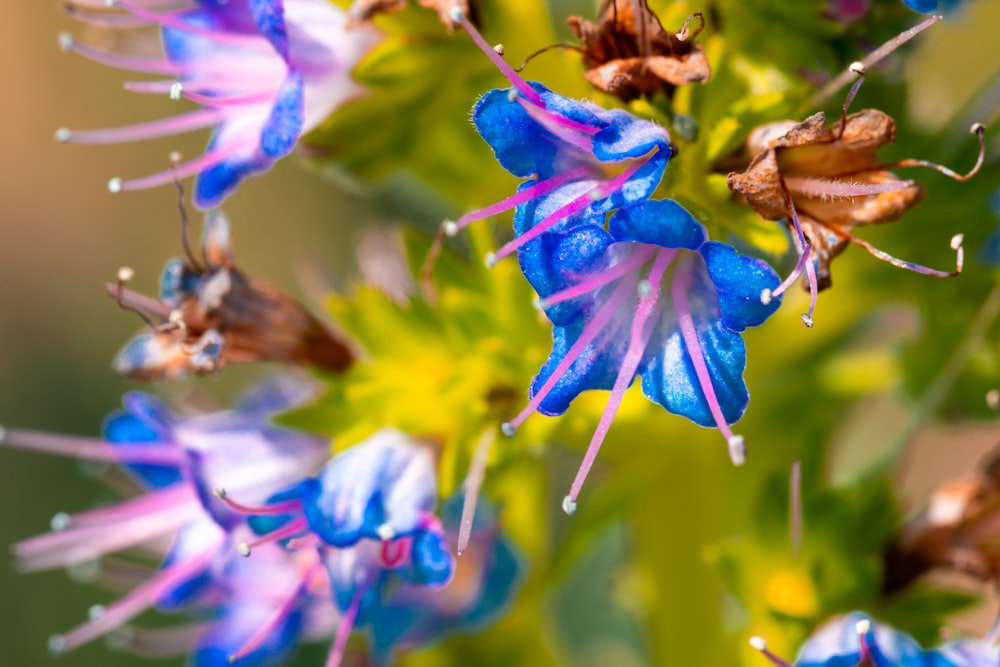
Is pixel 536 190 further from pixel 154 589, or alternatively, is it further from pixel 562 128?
pixel 154 589

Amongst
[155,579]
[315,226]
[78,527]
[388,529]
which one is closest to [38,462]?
[315,226]

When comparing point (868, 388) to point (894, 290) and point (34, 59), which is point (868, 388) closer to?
point (894, 290)

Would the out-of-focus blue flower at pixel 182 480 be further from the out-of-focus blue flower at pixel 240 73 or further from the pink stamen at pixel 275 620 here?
the out-of-focus blue flower at pixel 240 73

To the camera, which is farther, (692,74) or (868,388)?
(868,388)

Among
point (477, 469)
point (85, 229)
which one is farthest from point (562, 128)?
point (85, 229)

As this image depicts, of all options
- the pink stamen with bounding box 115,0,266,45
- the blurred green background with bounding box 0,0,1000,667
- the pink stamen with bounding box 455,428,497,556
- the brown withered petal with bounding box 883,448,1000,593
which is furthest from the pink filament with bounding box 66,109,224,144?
the blurred green background with bounding box 0,0,1000,667
